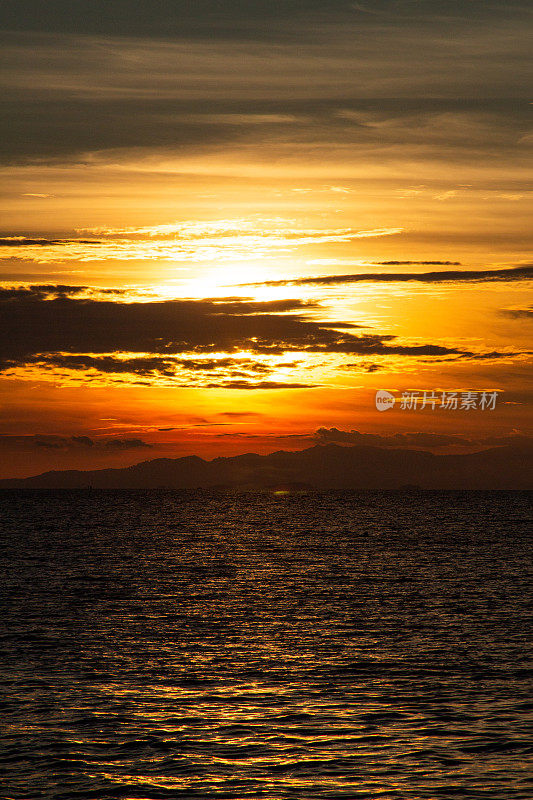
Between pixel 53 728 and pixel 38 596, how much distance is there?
3976cm

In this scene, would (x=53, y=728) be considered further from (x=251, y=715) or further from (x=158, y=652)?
(x=158, y=652)

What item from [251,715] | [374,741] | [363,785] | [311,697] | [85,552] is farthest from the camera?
[85,552]

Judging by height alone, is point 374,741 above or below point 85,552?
above

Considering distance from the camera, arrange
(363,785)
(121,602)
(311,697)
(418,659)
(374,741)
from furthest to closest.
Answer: (121,602), (418,659), (311,697), (374,741), (363,785)

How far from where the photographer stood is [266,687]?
120 ft

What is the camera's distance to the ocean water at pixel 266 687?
25766mm

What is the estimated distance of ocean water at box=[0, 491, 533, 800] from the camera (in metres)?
25.8

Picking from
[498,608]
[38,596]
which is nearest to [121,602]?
[38,596]

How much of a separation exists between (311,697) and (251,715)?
3.64 metres

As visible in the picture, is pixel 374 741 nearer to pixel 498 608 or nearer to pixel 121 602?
pixel 498 608

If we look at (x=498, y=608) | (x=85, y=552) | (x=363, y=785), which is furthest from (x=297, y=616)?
(x=85, y=552)

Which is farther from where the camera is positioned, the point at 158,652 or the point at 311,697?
the point at 158,652

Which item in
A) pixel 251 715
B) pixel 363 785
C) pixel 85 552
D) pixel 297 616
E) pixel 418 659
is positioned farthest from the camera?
pixel 85 552

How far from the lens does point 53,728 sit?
100.0ft
